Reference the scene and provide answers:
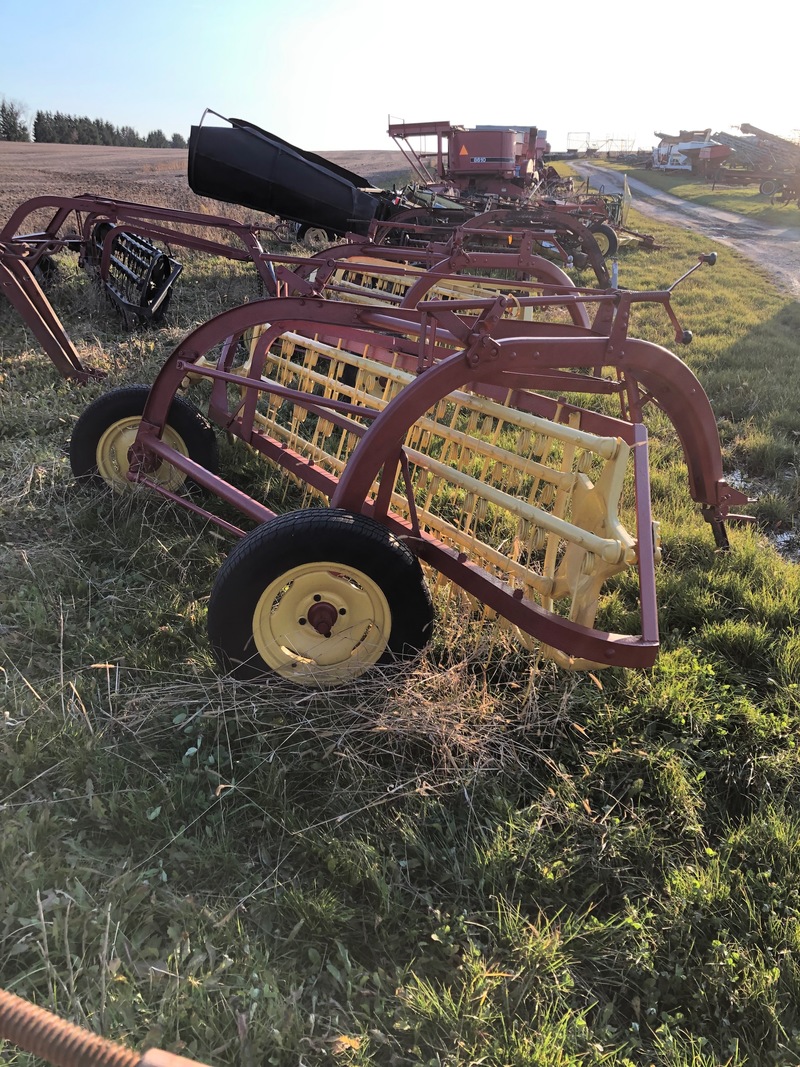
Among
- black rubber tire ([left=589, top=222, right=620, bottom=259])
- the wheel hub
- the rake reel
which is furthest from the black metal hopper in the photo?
black rubber tire ([left=589, top=222, right=620, bottom=259])

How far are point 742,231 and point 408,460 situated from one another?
20027 mm

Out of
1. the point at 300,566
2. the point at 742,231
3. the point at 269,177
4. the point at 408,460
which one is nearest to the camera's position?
the point at 300,566

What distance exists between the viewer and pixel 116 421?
11.7ft

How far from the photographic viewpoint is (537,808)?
212 centimetres

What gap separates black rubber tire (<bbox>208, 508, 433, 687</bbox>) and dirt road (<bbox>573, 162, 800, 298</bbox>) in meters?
11.1

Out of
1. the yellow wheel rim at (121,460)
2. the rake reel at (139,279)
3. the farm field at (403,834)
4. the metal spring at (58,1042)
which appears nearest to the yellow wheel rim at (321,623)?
the farm field at (403,834)

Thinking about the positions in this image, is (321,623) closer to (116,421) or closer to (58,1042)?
(58,1042)

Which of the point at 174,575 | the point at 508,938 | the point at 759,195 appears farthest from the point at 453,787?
the point at 759,195

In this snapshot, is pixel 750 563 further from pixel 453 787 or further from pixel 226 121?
pixel 226 121

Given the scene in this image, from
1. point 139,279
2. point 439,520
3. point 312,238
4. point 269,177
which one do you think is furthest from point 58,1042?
point 312,238

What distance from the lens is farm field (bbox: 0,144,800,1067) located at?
1575 millimetres

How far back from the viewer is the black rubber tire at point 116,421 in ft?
11.6

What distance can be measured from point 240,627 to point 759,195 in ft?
108

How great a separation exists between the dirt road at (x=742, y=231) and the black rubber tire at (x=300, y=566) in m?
11.1
